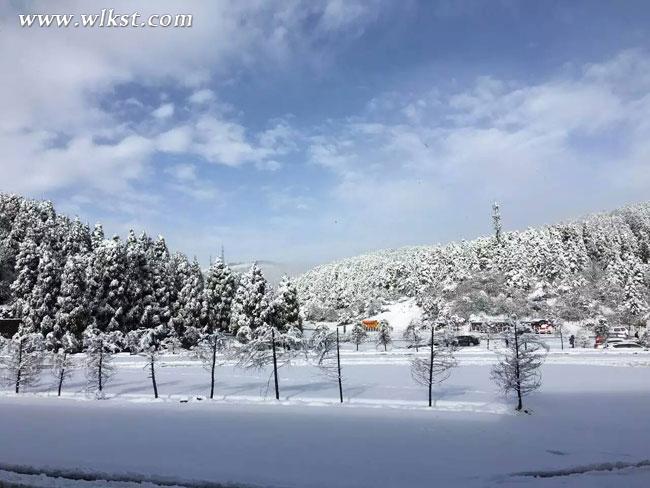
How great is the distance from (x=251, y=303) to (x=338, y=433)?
3533 cm

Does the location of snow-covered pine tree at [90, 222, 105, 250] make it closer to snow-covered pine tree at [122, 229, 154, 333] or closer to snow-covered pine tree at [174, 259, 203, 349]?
snow-covered pine tree at [122, 229, 154, 333]

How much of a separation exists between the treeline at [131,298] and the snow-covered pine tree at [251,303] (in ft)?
0.37

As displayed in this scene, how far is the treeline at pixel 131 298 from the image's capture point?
178ft

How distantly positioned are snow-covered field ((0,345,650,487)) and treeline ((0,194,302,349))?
655 inches

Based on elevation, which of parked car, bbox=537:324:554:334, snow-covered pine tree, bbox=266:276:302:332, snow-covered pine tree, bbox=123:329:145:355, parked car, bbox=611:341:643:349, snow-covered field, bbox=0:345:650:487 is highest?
snow-covered pine tree, bbox=266:276:302:332

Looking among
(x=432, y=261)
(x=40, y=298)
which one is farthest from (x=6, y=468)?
(x=432, y=261)

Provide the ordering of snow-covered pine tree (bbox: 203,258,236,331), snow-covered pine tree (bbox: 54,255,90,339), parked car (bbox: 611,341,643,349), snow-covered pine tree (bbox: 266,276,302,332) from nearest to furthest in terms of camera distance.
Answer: parked car (bbox: 611,341,643,349) < snow-covered pine tree (bbox: 54,255,90,339) < snow-covered pine tree (bbox: 266,276,302,332) < snow-covered pine tree (bbox: 203,258,236,331)

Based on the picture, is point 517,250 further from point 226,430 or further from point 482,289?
point 226,430

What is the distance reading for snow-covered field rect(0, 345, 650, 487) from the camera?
17.1 meters

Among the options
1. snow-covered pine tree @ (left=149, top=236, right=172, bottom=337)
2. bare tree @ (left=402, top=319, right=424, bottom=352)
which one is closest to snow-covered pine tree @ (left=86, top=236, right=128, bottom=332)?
snow-covered pine tree @ (left=149, top=236, right=172, bottom=337)

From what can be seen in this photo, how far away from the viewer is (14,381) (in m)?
39.9

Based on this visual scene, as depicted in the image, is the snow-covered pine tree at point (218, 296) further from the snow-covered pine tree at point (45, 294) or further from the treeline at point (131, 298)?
the snow-covered pine tree at point (45, 294)

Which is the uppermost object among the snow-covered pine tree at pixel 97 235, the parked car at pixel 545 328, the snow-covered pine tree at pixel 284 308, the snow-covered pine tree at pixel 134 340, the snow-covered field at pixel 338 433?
the snow-covered pine tree at pixel 97 235

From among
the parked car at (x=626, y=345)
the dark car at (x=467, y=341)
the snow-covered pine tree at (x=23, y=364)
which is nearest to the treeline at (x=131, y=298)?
the snow-covered pine tree at (x=23, y=364)
